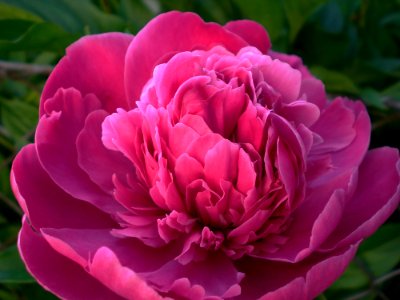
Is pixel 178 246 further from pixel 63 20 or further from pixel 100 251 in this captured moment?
pixel 63 20

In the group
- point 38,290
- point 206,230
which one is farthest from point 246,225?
point 38,290

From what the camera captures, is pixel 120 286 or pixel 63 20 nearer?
pixel 120 286

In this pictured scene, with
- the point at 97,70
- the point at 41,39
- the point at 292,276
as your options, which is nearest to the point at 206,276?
the point at 292,276

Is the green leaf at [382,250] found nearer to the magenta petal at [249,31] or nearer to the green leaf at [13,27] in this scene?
the magenta petal at [249,31]

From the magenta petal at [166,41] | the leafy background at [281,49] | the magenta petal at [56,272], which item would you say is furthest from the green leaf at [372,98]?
the magenta petal at [56,272]

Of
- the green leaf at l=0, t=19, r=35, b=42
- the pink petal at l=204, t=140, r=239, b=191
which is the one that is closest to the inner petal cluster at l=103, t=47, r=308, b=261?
the pink petal at l=204, t=140, r=239, b=191
